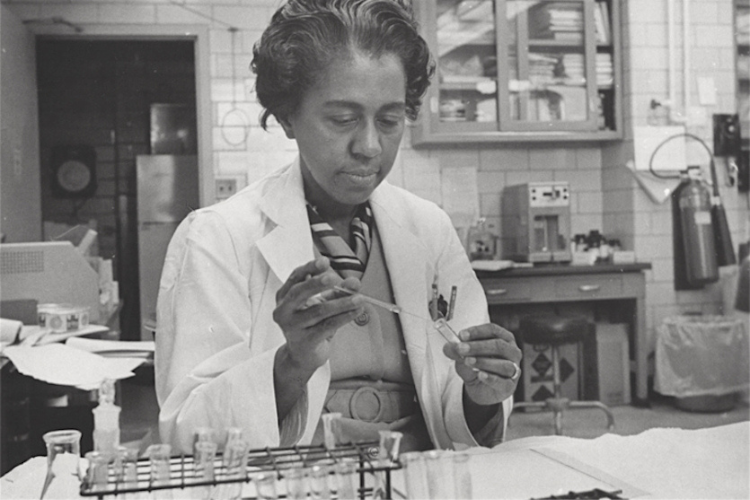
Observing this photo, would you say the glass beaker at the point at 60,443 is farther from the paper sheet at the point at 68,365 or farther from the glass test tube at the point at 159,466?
the paper sheet at the point at 68,365

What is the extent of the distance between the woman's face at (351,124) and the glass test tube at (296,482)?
1.18 ft

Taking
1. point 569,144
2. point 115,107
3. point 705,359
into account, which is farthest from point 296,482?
point 705,359

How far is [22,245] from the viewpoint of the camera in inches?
48.8

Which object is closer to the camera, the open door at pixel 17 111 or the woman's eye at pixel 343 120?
the woman's eye at pixel 343 120

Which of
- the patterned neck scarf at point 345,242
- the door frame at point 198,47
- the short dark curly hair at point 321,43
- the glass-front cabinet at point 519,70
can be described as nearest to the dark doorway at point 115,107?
the door frame at point 198,47

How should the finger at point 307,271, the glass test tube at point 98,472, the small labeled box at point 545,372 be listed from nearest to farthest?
1. the glass test tube at point 98,472
2. the finger at point 307,271
3. the small labeled box at point 545,372

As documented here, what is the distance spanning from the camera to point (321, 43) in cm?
78

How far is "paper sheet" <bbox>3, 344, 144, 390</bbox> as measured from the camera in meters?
0.96

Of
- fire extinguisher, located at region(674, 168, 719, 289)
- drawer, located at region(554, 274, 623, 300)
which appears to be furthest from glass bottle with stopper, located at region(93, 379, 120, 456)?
fire extinguisher, located at region(674, 168, 719, 289)

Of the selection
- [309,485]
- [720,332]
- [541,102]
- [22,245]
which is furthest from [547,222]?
[720,332]

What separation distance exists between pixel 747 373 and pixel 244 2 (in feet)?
5.58

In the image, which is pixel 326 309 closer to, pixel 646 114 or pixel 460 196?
pixel 460 196

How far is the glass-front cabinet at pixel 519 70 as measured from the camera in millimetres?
1061

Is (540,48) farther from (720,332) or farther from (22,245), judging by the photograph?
(720,332)
